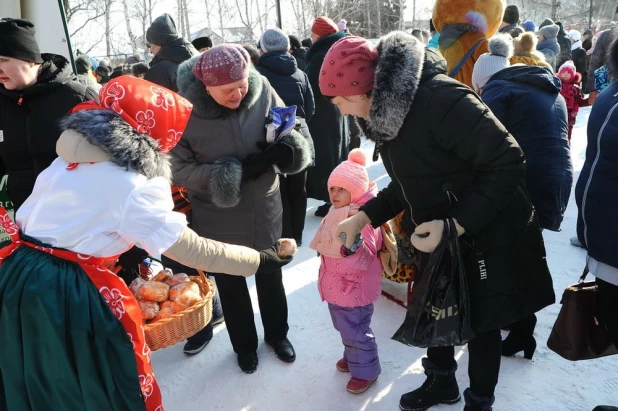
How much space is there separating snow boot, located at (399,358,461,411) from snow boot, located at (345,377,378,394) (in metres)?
0.22

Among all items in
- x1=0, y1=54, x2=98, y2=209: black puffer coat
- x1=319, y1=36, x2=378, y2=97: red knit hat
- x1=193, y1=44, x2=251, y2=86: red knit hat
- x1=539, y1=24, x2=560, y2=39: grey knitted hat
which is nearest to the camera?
x1=319, y1=36, x2=378, y2=97: red knit hat

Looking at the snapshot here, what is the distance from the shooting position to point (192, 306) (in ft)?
6.90

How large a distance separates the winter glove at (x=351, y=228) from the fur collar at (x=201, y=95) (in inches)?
32.9

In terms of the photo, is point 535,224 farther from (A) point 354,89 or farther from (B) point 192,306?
(B) point 192,306

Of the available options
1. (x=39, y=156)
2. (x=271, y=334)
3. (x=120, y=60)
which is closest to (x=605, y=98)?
(x=271, y=334)

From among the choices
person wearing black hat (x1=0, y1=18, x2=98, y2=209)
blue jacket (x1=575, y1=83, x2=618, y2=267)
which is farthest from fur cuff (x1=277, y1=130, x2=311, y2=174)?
blue jacket (x1=575, y1=83, x2=618, y2=267)

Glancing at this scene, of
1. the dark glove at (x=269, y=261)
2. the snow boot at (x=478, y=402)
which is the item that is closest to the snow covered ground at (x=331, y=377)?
the snow boot at (x=478, y=402)

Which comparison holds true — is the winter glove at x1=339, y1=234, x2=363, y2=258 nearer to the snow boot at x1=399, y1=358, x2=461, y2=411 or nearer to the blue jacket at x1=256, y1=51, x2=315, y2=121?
the snow boot at x1=399, y1=358, x2=461, y2=411

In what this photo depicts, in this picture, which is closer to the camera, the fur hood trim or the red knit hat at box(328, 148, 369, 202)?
the fur hood trim

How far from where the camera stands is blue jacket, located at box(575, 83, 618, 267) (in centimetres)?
186

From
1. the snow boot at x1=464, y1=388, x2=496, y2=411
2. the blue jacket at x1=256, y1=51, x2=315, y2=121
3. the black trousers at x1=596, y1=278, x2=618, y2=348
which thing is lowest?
the snow boot at x1=464, y1=388, x2=496, y2=411

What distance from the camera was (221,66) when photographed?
7.79ft

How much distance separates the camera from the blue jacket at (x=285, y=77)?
465 cm

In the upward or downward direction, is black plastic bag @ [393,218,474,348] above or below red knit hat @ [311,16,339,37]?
below
